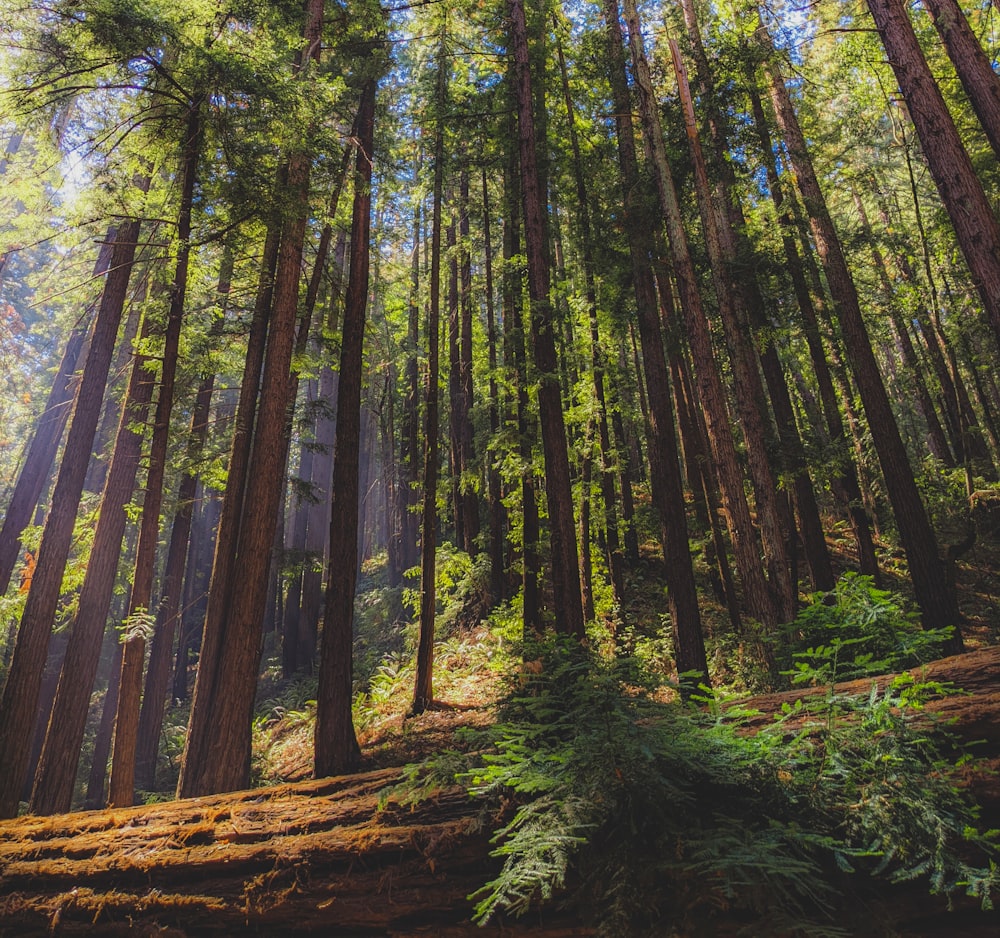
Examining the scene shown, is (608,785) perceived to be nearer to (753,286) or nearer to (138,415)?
(753,286)

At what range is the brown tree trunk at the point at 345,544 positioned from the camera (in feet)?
28.5

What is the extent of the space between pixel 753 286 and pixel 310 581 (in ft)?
59.8

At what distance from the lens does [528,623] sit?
11562 millimetres

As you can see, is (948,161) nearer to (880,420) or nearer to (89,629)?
(880,420)

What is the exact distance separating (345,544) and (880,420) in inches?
431

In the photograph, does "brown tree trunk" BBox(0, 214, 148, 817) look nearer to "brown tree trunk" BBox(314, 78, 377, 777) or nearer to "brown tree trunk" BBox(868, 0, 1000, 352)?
"brown tree trunk" BBox(314, 78, 377, 777)

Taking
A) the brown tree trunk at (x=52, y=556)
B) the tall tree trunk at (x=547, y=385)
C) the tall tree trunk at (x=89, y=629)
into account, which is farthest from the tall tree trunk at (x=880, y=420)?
the brown tree trunk at (x=52, y=556)

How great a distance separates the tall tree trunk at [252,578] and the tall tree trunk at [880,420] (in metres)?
10.7

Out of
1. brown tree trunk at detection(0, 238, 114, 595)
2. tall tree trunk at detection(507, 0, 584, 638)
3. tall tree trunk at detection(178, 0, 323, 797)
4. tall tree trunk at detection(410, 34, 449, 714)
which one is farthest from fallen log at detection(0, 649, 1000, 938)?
brown tree trunk at detection(0, 238, 114, 595)

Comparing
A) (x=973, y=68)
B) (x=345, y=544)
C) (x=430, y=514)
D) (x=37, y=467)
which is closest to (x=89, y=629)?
(x=345, y=544)

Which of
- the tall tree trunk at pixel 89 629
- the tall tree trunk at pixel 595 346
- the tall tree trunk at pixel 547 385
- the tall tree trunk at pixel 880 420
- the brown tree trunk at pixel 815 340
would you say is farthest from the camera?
the tall tree trunk at pixel 595 346

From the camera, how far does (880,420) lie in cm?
1045

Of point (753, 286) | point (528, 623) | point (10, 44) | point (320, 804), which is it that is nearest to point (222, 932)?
point (320, 804)

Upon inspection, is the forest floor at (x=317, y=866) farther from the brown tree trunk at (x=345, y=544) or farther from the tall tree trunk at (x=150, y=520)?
the brown tree trunk at (x=345, y=544)
